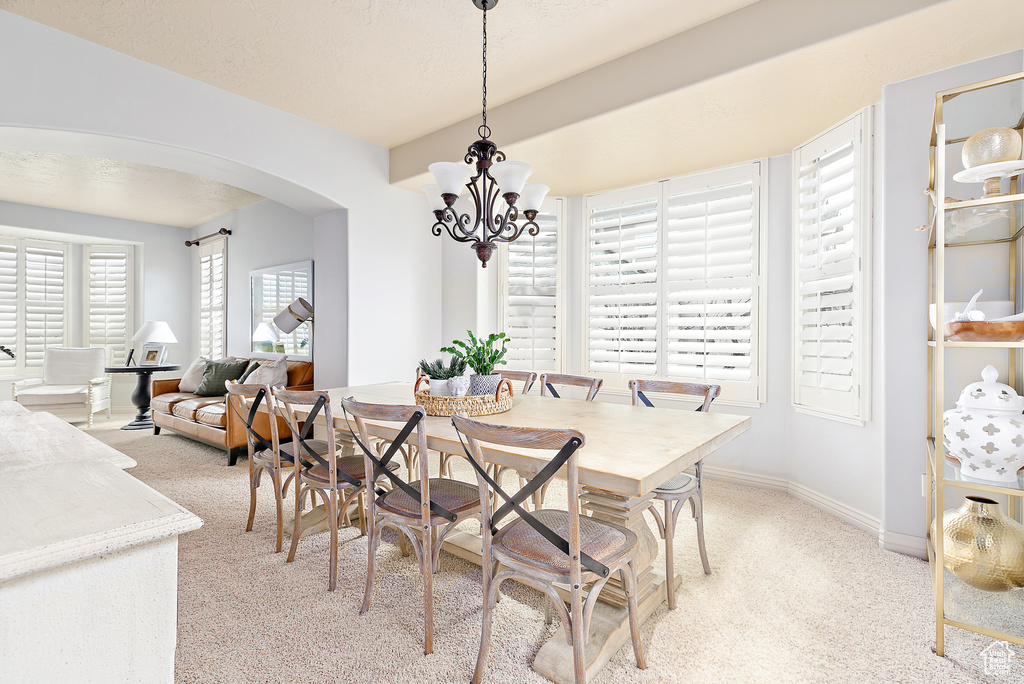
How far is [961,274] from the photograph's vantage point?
7.56 ft

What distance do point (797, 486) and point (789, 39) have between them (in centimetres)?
277

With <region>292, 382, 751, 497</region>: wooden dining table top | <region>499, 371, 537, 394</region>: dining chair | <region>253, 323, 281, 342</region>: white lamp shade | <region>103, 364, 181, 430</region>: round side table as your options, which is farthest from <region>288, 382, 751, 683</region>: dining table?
<region>103, 364, 181, 430</region>: round side table

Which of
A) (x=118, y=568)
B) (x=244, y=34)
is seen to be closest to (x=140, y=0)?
(x=244, y=34)

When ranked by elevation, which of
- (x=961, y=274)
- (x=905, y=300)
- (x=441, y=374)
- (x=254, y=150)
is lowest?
(x=441, y=374)

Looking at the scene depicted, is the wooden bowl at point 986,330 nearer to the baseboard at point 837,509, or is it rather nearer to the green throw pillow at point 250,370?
the baseboard at point 837,509

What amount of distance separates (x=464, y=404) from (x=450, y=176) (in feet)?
3.43

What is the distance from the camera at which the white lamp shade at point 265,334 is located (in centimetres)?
536

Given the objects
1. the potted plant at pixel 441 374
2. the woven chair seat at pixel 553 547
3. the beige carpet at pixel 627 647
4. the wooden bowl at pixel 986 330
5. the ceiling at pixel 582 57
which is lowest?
→ the beige carpet at pixel 627 647

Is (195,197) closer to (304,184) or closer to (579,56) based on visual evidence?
(304,184)

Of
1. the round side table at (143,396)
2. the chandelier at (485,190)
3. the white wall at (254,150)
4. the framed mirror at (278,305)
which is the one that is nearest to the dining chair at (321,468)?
the chandelier at (485,190)

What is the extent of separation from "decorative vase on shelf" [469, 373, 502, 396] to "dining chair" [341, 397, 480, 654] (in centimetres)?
41

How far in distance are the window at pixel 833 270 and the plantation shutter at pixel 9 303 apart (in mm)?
8643

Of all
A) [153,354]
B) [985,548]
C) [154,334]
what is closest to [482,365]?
[985,548]

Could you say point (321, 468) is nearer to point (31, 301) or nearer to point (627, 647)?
point (627, 647)
